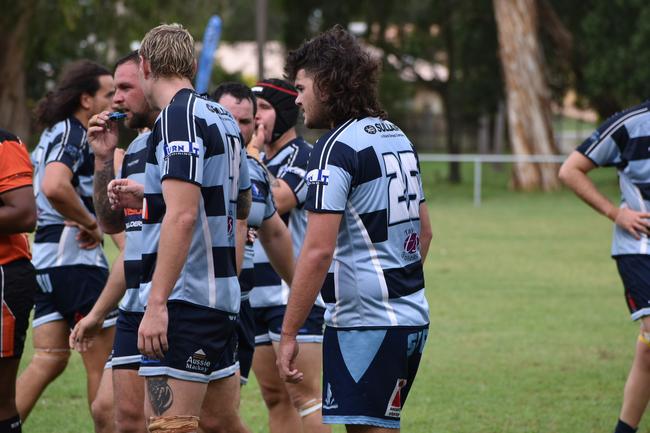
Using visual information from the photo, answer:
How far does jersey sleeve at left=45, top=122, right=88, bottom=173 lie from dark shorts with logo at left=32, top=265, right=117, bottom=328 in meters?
0.67

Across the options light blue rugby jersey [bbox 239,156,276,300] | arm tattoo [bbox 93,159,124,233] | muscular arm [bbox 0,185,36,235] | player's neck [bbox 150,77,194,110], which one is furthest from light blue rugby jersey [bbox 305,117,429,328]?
muscular arm [bbox 0,185,36,235]

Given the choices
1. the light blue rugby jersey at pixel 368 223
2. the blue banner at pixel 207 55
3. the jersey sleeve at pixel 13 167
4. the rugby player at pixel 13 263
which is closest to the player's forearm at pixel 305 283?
the light blue rugby jersey at pixel 368 223

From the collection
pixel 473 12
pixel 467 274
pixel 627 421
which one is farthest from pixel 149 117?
pixel 473 12

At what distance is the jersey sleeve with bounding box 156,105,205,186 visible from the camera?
4.14 meters

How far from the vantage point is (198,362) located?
434 cm

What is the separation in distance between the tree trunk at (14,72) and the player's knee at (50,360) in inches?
842

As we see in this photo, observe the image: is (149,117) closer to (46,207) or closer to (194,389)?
(194,389)

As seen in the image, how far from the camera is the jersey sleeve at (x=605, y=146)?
21.4ft

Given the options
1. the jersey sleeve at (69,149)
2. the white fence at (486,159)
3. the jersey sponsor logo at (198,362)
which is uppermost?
the jersey sleeve at (69,149)

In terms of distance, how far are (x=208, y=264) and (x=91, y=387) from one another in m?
2.78

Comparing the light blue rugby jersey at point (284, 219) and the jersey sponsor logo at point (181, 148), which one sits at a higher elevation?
the jersey sponsor logo at point (181, 148)

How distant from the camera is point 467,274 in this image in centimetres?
1505

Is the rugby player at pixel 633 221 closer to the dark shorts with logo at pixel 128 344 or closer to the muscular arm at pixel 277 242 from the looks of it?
the muscular arm at pixel 277 242

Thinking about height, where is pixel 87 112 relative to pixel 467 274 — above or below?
above
